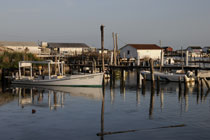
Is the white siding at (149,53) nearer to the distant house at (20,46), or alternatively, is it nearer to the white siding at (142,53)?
the white siding at (142,53)

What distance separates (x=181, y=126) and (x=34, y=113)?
11.1 m

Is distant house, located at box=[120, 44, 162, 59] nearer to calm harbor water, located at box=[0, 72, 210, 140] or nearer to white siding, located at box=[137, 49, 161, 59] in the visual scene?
white siding, located at box=[137, 49, 161, 59]

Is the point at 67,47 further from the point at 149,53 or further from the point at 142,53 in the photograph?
the point at 149,53

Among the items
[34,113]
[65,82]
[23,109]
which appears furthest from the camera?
[65,82]

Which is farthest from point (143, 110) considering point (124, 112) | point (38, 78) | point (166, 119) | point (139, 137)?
point (38, 78)

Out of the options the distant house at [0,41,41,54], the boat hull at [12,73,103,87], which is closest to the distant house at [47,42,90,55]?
the distant house at [0,41,41,54]

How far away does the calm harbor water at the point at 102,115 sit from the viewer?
18688 millimetres

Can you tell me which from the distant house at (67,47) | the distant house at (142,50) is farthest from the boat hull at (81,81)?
the distant house at (67,47)

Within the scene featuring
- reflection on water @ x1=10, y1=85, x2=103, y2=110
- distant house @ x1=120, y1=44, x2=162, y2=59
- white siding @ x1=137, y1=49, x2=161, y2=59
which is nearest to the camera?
reflection on water @ x1=10, y1=85, x2=103, y2=110

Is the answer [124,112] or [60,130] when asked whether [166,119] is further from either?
[60,130]

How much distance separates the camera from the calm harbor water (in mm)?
18688

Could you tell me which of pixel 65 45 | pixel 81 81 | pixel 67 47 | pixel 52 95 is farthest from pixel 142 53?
pixel 52 95

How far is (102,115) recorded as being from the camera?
23.8 metres

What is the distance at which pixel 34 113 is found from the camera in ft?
81.1
